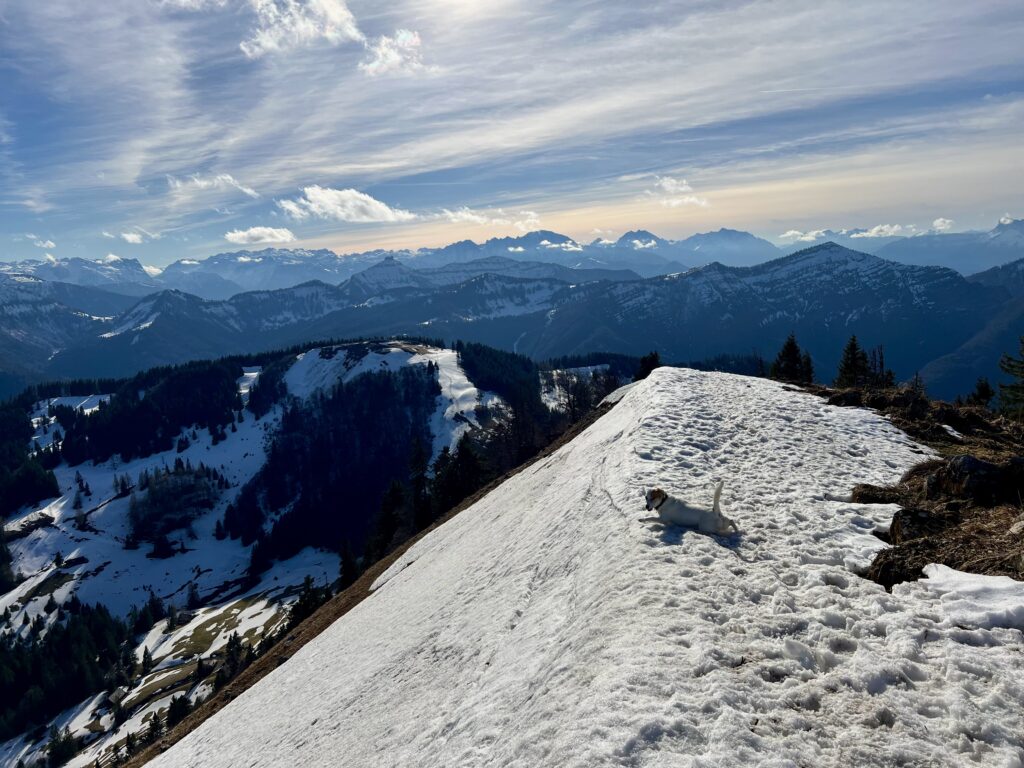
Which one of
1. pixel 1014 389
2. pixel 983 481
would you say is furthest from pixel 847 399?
pixel 1014 389

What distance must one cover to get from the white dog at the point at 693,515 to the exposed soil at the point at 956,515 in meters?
3.37

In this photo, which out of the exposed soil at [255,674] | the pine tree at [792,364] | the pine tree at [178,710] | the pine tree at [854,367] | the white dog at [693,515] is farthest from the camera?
the pine tree at [178,710]

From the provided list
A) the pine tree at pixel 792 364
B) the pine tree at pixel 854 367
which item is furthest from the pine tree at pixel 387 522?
the pine tree at pixel 854 367

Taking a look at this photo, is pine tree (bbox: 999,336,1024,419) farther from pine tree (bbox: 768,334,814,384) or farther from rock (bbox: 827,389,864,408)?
rock (bbox: 827,389,864,408)

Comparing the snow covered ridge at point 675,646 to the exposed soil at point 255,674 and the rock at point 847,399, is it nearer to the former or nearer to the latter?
the rock at point 847,399

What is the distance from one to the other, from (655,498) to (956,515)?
7352mm

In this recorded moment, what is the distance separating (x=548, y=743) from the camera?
854 cm

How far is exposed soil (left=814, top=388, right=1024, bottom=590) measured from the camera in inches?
460

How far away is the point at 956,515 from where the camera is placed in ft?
45.6

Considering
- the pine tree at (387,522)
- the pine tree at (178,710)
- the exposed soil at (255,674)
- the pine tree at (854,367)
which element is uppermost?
the pine tree at (854,367)

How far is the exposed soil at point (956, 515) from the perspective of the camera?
11.7m

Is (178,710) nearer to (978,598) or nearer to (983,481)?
(983,481)

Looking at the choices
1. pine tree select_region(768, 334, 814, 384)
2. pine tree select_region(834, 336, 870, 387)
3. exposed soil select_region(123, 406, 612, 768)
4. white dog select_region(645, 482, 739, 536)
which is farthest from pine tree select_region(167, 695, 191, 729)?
pine tree select_region(834, 336, 870, 387)

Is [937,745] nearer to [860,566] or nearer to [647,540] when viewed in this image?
[860,566]
